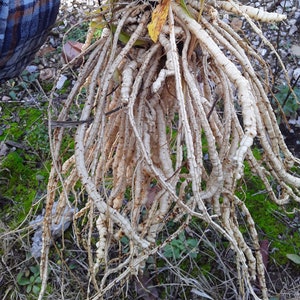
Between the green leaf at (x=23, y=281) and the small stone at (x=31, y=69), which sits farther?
the small stone at (x=31, y=69)

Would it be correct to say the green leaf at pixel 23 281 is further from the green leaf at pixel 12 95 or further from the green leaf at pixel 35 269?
the green leaf at pixel 12 95

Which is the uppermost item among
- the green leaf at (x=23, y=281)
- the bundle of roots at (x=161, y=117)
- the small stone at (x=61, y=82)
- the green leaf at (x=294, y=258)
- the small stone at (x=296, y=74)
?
the bundle of roots at (x=161, y=117)

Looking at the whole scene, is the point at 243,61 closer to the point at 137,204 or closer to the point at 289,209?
the point at 137,204

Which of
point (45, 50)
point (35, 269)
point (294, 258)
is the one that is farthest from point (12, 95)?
point (294, 258)

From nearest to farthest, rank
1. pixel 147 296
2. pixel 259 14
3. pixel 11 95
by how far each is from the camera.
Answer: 1. pixel 259 14
2. pixel 147 296
3. pixel 11 95

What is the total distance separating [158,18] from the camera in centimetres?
77

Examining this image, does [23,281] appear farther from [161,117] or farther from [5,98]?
[5,98]

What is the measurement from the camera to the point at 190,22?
→ 0.79 meters

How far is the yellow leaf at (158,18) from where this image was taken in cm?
77

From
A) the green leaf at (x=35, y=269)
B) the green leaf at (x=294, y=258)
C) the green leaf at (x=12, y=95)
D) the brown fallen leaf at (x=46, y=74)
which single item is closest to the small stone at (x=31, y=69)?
the brown fallen leaf at (x=46, y=74)

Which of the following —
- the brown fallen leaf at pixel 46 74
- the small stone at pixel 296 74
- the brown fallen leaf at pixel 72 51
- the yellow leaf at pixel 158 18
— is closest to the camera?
the yellow leaf at pixel 158 18

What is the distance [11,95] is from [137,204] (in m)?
1.16

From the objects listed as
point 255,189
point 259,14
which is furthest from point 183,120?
point 255,189

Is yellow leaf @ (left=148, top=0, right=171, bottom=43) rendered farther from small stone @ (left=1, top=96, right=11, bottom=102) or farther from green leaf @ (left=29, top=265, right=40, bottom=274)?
small stone @ (left=1, top=96, right=11, bottom=102)
